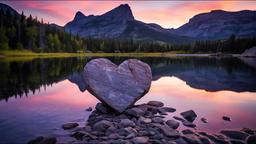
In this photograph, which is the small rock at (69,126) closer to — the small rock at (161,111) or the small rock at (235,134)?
the small rock at (161,111)

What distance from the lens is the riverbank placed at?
12602mm

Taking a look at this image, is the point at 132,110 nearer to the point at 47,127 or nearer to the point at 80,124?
the point at 80,124

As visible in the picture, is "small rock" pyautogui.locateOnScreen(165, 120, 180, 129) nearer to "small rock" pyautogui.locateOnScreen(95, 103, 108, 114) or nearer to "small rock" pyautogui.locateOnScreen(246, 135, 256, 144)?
"small rock" pyautogui.locateOnScreen(246, 135, 256, 144)

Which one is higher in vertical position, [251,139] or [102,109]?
[102,109]

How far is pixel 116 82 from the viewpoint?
60.5 feet

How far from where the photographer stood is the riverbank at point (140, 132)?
41.3ft

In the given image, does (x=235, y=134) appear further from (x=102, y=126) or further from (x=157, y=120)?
(x=102, y=126)

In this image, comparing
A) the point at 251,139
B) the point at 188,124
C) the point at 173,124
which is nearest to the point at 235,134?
the point at 251,139

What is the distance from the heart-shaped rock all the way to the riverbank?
0.98 meters

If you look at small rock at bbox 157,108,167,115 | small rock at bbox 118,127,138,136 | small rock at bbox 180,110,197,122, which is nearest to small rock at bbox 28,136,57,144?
small rock at bbox 118,127,138,136

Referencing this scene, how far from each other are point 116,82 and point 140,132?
5.55m

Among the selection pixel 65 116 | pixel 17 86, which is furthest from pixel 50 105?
pixel 17 86

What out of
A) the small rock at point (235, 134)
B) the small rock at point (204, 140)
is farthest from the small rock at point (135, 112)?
the small rock at point (235, 134)

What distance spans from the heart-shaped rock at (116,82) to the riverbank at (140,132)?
0.98 metres
